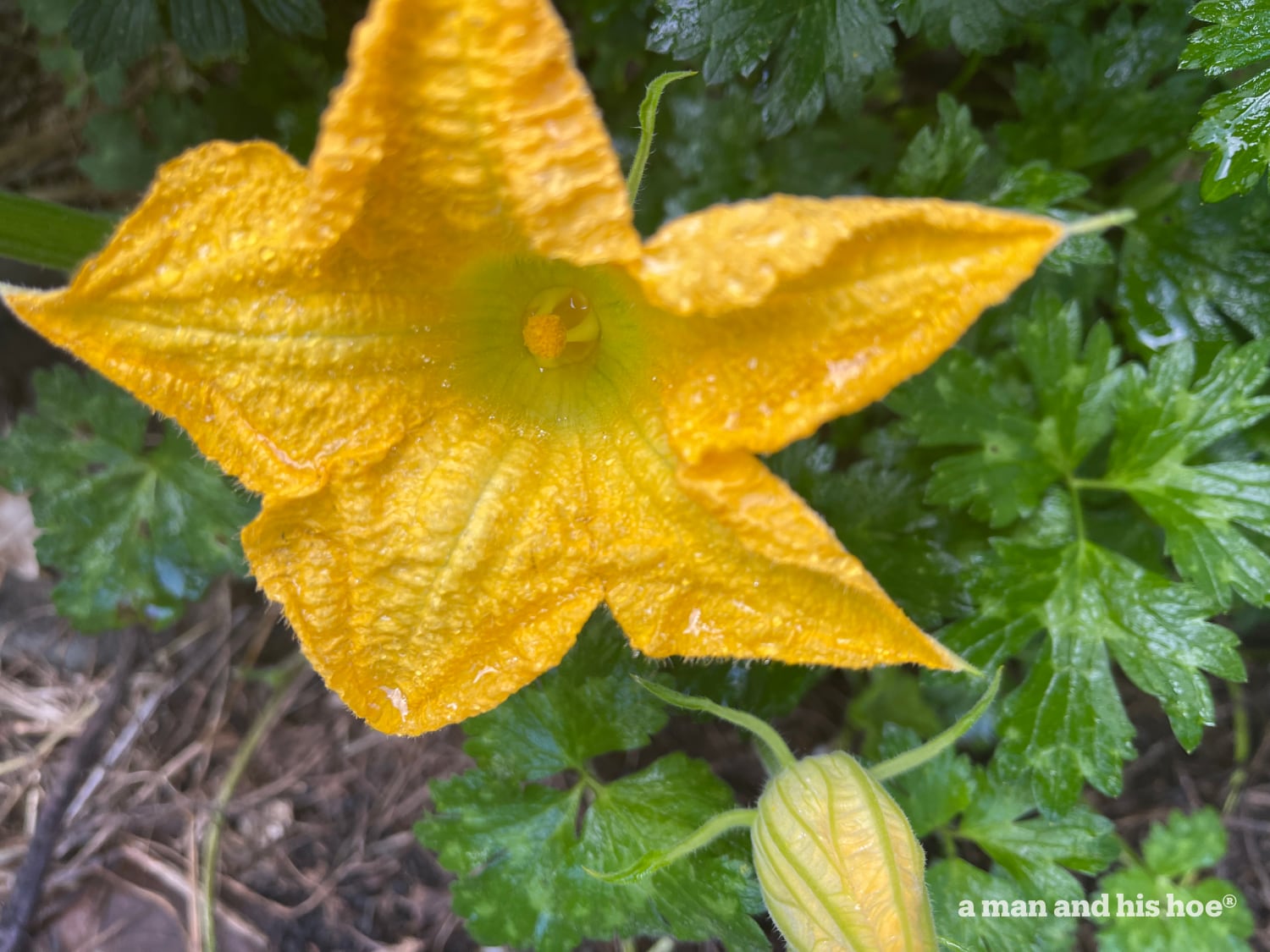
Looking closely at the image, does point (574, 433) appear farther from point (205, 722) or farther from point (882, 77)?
point (205, 722)

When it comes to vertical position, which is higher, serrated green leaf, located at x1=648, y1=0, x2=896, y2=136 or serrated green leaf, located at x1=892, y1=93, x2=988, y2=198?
serrated green leaf, located at x1=648, y1=0, x2=896, y2=136

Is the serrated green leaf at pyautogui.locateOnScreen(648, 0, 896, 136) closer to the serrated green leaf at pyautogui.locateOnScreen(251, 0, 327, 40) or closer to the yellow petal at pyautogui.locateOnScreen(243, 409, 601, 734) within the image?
the serrated green leaf at pyautogui.locateOnScreen(251, 0, 327, 40)

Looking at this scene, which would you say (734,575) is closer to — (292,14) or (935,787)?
(935,787)

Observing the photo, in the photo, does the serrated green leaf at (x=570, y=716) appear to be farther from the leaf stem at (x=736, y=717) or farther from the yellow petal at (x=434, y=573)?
the yellow petal at (x=434, y=573)

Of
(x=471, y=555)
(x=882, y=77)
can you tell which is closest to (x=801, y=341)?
(x=471, y=555)

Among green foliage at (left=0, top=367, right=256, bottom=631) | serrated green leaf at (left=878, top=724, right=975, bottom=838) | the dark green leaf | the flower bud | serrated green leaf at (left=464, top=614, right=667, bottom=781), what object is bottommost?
serrated green leaf at (left=878, top=724, right=975, bottom=838)

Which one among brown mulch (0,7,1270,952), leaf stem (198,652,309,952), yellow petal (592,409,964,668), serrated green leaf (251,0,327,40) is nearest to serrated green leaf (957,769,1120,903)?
brown mulch (0,7,1270,952)

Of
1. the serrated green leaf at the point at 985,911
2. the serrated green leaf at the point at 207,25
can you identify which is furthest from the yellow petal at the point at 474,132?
the serrated green leaf at the point at 985,911

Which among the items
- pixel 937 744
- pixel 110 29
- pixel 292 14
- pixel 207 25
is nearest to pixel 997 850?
pixel 937 744
